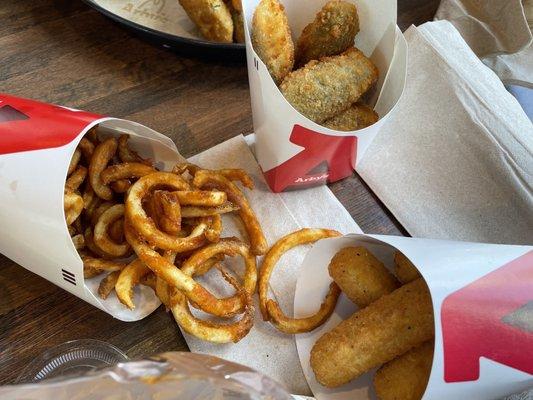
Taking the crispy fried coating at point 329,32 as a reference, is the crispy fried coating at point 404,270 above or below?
below

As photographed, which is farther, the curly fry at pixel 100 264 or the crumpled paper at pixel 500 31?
the crumpled paper at pixel 500 31

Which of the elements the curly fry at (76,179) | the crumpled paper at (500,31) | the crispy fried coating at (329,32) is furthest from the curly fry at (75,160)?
the crumpled paper at (500,31)

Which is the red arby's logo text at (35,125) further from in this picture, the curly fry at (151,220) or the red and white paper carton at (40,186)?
the curly fry at (151,220)

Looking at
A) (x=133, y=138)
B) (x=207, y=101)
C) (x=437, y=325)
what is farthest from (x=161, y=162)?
(x=437, y=325)

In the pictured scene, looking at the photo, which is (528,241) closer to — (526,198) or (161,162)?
(526,198)

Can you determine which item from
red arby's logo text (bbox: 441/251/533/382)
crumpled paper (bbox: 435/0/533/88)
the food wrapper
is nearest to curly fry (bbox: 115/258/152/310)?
the food wrapper

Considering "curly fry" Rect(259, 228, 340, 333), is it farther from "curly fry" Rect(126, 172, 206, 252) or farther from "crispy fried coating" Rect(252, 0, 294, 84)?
"crispy fried coating" Rect(252, 0, 294, 84)

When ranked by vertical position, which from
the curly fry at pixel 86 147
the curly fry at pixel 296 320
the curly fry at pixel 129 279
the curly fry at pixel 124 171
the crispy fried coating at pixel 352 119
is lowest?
the curly fry at pixel 296 320

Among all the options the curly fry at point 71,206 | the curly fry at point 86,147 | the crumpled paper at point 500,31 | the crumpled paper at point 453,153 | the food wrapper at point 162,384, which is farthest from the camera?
the crumpled paper at point 500,31

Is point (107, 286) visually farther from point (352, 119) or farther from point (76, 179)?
point (352, 119)

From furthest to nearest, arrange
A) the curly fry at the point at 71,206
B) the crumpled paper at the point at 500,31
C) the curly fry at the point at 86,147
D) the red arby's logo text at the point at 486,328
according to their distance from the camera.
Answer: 1. the crumpled paper at the point at 500,31
2. the curly fry at the point at 86,147
3. the curly fry at the point at 71,206
4. the red arby's logo text at the point at 486,328
